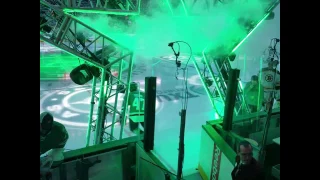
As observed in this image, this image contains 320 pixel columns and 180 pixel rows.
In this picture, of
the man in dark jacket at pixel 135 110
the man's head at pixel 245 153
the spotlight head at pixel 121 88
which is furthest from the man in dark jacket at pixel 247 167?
the man in dark jacket at pixel 135 110

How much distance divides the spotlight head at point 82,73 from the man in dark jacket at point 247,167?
3859 millimetres

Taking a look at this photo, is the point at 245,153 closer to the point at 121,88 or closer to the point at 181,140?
the point at 181,140

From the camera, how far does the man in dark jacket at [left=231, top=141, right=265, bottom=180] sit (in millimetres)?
2998

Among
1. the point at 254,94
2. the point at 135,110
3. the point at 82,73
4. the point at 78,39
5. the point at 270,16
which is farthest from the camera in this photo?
the point at 135,110

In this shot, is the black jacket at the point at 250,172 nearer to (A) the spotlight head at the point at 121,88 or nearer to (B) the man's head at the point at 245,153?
(B) the man's head at the point at 245,153

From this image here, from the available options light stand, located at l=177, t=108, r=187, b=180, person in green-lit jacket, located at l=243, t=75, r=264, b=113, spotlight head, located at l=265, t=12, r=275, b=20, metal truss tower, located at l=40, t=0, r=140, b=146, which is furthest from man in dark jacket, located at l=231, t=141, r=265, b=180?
spotlight head, located at l=265, t=12, r=275, b=20

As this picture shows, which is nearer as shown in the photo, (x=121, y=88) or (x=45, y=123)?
(x=45, y=123)

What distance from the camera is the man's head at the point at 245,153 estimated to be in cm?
300

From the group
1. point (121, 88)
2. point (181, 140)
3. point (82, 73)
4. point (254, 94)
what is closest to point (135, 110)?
point (121, 88)

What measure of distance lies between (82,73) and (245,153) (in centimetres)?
400

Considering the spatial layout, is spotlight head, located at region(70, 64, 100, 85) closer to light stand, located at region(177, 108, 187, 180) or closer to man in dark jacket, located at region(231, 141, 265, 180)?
light stand, located at region(177, 108, 187, 180)

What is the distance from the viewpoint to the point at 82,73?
5.43 meters
